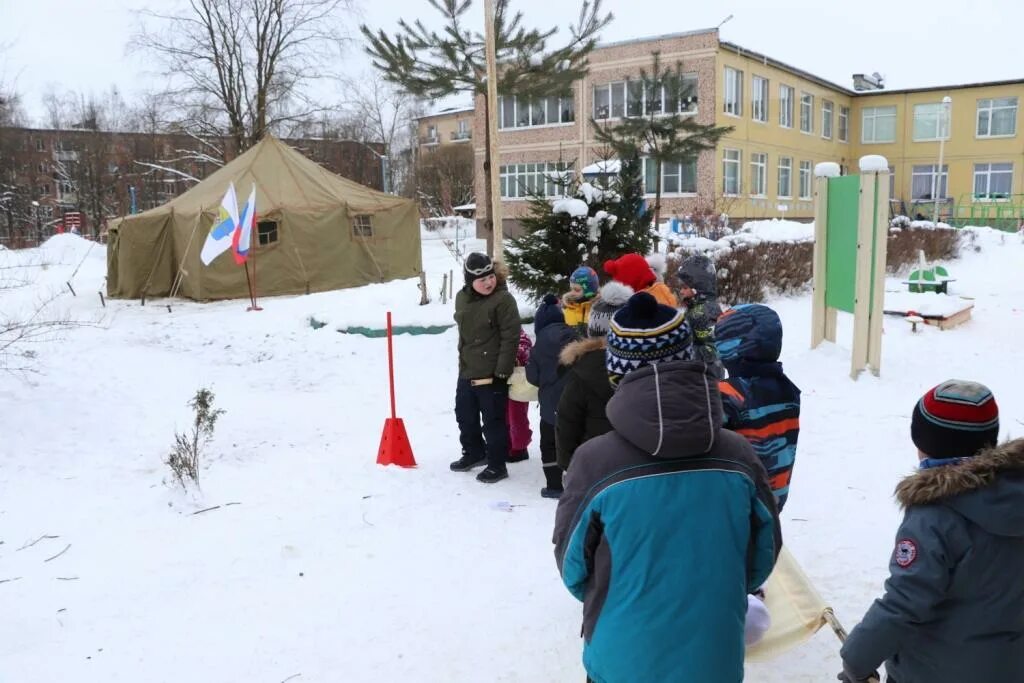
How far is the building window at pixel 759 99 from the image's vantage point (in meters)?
35.8

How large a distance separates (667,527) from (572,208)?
7.51 meters

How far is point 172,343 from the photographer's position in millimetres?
12242

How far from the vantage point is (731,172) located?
115 feet

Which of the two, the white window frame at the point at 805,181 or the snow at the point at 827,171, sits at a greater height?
the white window frame at the point at 805,181

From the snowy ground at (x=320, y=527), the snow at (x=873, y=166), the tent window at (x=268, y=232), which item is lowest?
the snowy ground at (x=320, y=527)

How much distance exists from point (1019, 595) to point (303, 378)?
8.80 metres

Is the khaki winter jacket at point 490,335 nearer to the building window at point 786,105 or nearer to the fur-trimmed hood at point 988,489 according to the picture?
the fur-trimmed hood at point 988,489

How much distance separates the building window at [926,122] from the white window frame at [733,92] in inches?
603

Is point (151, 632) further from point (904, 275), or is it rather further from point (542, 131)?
point (542, 131)

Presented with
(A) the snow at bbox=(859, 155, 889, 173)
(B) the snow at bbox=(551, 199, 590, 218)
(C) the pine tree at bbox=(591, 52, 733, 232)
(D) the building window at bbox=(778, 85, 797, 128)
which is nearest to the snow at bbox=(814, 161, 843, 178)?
(A) the snow at bbox=(859, 155, 889, 173)

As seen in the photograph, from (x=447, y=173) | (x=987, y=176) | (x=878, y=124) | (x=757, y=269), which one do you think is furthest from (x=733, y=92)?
(x=757, y=269)

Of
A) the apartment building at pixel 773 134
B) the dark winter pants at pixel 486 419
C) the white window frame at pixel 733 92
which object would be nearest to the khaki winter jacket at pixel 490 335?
the dark winter pants at pixel 486 419

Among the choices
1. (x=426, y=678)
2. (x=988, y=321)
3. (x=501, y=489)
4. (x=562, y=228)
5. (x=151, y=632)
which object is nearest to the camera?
(x=426, y=678)

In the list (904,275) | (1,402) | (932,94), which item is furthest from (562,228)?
(932,94)
